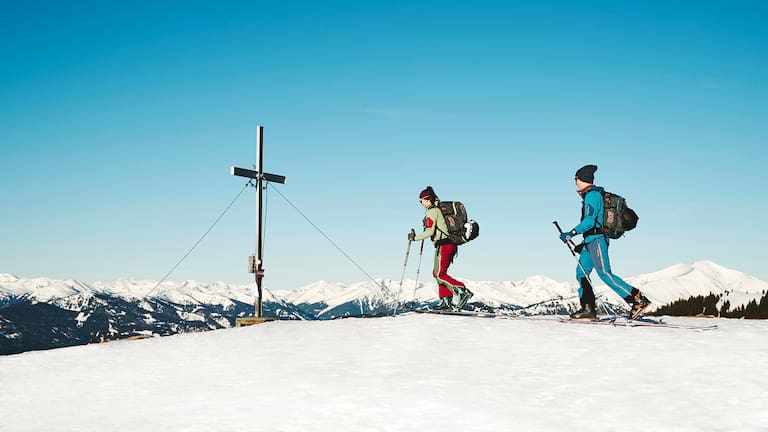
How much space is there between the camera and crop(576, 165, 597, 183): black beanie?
1555 centimetres

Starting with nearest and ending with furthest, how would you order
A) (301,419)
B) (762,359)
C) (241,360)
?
1. (301,419)
2. (762,359)
3. (241,360)

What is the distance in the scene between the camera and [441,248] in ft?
59.0

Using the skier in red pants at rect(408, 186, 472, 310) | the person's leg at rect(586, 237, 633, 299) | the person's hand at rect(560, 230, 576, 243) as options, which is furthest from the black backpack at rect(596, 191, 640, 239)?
the skier in red pants at rect(408, 186, 472, 310)

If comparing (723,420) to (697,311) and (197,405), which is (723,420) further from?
(697,311)

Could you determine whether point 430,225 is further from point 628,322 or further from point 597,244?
point 628,322

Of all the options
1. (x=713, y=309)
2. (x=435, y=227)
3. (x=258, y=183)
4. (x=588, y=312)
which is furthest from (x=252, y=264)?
(x=713, y=309)

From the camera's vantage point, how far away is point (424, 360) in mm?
12188

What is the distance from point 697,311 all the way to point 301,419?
54.0 feet

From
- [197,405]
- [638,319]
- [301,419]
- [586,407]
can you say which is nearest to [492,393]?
[586,407]

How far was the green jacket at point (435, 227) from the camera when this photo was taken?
17.9m

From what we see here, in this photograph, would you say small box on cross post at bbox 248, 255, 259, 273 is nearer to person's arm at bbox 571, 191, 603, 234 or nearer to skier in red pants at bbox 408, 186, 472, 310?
skier in red pants at bbox 408, 186, 472, 310

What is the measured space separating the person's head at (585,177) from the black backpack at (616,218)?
55cm

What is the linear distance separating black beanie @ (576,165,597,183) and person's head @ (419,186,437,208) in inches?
151

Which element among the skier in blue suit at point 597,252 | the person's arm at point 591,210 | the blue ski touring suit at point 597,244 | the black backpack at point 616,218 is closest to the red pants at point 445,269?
the skier in blue suit at point 597,252
